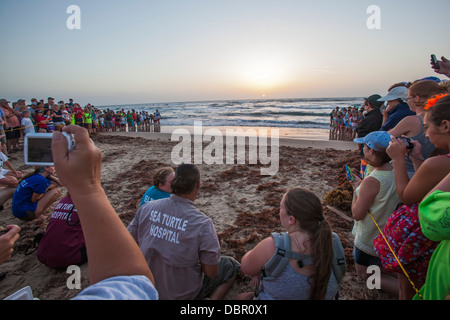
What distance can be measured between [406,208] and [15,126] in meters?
13.6

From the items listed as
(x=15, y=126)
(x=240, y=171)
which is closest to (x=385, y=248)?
(x=240, y=171)

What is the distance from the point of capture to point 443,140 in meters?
1.63

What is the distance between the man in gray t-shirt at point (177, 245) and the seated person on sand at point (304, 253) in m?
0.50

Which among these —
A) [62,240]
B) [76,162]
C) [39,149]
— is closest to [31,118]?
[62,240]

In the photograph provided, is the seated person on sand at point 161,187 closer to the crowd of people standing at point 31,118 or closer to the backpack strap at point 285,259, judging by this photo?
the backpack strap at point 285,259

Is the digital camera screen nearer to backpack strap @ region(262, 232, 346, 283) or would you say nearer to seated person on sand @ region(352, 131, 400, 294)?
backpack strap @ region(262, 232, 346, 283)

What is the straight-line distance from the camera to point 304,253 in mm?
1620

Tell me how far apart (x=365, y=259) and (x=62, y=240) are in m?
3.86

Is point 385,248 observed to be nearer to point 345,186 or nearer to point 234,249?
point 234,249

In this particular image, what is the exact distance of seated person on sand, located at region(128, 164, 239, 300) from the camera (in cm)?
200

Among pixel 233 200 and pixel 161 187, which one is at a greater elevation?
pixel 161 187

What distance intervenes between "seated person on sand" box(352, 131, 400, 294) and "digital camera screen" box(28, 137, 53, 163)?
3.01m

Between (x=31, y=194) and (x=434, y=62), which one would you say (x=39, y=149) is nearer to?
(x=31, y=194)
